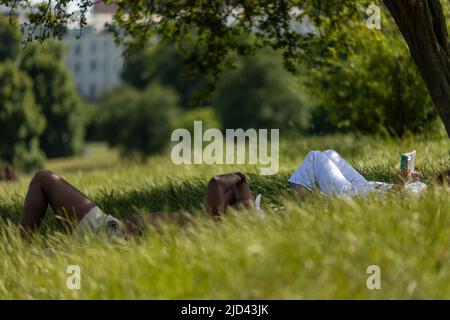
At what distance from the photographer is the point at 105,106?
78.2 metres


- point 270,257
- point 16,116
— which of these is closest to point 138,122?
point 16,116

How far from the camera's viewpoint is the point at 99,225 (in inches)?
250

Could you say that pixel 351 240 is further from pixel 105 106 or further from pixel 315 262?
pixel 105 106

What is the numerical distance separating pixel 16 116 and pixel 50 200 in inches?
2202

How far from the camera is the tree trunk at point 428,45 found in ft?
27.4

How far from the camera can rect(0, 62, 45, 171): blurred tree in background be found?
60.1 meters

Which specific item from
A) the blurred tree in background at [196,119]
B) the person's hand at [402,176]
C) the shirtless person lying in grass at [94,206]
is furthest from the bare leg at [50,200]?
the blurred tree in background at [196,119]

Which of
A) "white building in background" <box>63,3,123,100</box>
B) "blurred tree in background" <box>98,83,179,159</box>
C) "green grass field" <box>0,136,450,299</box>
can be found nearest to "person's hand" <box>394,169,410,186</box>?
"green grass field" <box>0,136,450,299</box>

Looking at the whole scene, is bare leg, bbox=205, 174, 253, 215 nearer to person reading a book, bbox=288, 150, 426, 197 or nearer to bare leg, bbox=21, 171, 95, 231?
person reading a book, bbox=288, 150, 426, 197

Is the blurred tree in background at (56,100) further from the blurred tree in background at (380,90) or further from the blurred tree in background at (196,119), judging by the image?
the blurred tree in background at (380,90)

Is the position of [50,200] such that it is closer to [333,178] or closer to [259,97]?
[333,178]

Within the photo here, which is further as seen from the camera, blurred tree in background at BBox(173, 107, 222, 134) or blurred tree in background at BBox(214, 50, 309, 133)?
blurred tree in background at BBox(173, 107, 222, 134)

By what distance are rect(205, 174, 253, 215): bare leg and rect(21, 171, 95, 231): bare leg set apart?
3.30 ft
